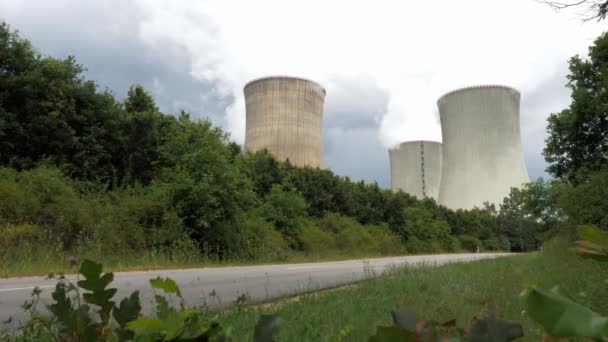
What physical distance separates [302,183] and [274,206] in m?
3.43

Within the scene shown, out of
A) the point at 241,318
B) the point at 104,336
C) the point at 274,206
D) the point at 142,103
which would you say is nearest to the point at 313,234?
the point at 274,206

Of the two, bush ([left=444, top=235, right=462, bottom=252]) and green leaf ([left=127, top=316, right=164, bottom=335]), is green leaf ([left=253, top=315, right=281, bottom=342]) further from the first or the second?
bush ([left=444, top=235, right=462, bottom=252])

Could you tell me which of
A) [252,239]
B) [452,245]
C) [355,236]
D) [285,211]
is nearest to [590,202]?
[252,239]

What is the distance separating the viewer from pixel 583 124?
16.2m

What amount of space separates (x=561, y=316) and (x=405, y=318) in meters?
0.13

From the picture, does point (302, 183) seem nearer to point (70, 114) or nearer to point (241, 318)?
point (70, 114)

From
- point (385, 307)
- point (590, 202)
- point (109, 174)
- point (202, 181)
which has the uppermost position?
point (109, 174)

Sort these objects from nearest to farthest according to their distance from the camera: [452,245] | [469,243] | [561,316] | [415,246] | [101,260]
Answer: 1. [561,316]
2. [101,260]
3. [415,246]
4. [452,245]
5. [469,243]

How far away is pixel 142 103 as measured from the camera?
16.4 m

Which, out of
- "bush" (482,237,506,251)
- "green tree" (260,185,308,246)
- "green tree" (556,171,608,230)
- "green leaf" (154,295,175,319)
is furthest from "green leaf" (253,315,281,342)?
"bush" (482,237,506,251)

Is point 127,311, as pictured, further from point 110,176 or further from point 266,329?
point 110,176

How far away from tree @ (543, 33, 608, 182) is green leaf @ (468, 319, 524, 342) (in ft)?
55.7

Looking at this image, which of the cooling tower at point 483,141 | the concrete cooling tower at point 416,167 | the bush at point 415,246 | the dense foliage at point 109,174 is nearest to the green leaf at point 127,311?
the dense foliage at point 109,174

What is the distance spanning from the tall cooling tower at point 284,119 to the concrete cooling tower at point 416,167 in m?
18.9
